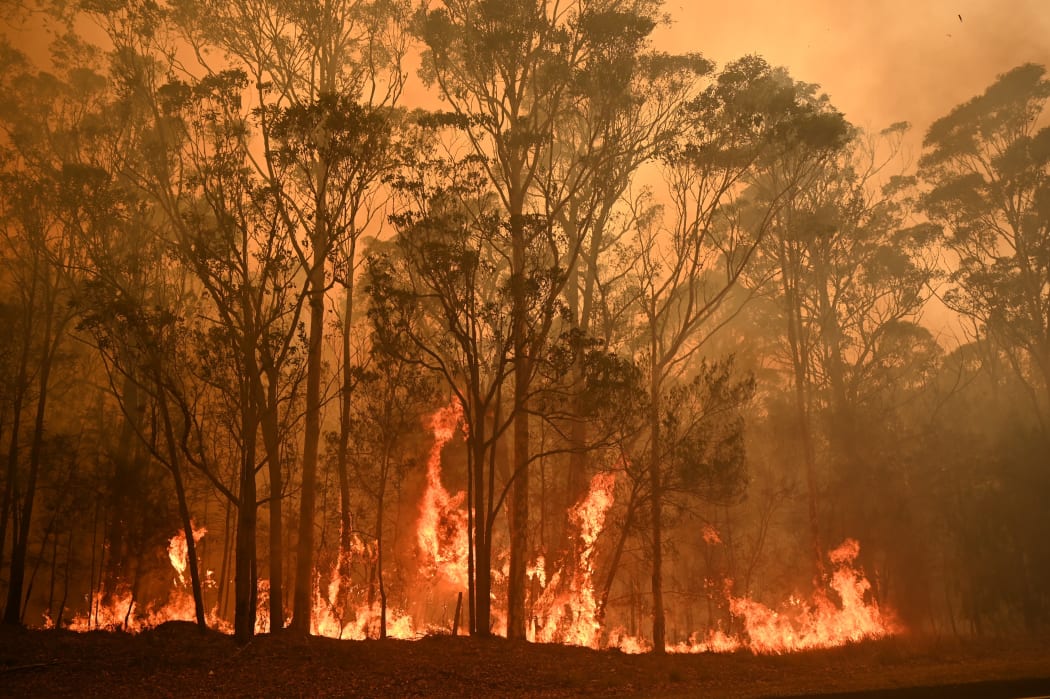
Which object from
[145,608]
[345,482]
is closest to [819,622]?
[345,482]

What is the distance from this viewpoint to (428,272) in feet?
59.1

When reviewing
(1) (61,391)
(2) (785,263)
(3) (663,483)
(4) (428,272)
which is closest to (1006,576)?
(2) (785,263)

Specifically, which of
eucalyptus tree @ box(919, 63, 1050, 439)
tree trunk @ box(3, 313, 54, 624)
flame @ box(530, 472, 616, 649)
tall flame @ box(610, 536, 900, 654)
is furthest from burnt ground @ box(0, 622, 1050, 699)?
eucalyptus tree @ box(919, 63, 1050, 439)

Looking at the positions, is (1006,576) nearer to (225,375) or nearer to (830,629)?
(830,629)

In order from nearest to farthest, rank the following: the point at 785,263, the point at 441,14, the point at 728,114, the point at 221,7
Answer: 1. the point at 221,7
2. the point at 441,14
3. the point at 728,114
4. the point at 785,263

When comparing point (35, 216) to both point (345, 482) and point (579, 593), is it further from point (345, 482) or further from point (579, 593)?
point (579, 593)

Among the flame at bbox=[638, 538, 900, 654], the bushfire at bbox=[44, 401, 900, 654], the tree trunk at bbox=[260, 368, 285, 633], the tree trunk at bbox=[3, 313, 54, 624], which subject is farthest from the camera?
the flame at bbox=[638, 538, 900, 654]

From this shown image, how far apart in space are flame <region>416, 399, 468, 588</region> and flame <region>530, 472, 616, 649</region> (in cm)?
298

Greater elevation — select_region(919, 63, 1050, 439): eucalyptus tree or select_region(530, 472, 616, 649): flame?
select_region(919, 63, 1050, 439): eucalyptus tree

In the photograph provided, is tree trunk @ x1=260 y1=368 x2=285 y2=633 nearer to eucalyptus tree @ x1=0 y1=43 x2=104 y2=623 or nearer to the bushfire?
the bushfire

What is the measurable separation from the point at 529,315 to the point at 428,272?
246 centimetres

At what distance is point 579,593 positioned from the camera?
73.4 feet

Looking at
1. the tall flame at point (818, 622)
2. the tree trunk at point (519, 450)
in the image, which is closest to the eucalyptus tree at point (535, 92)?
the tree trunk at point (519, 450)

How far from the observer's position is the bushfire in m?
22.4
